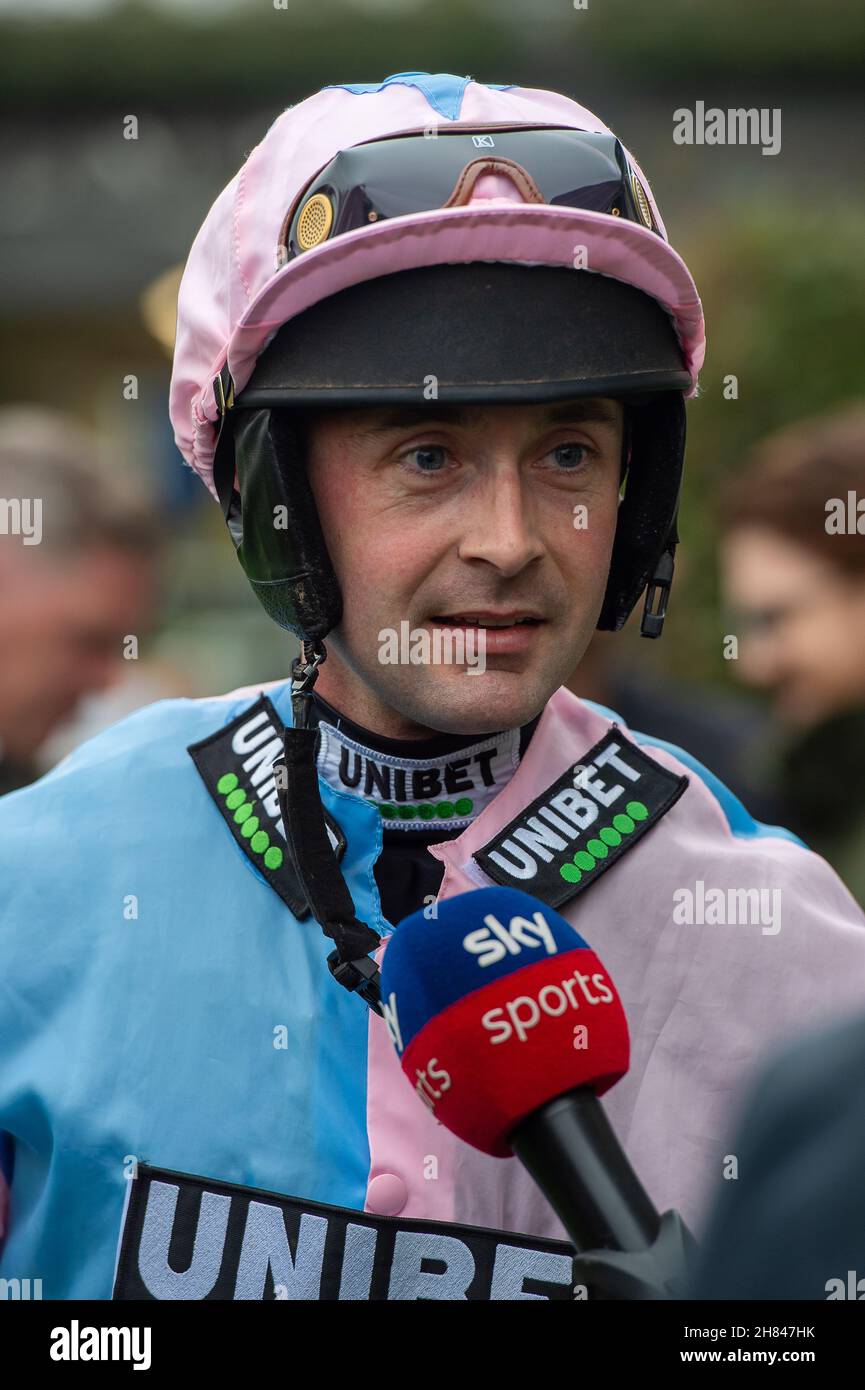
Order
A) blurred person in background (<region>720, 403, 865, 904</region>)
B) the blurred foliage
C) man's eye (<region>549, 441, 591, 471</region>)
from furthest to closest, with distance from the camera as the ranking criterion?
the blurred foliage, blurred person in background (<region>720, 403, 865, 904</region>), man's eye (<region>549, 441, 591, 471</region>)

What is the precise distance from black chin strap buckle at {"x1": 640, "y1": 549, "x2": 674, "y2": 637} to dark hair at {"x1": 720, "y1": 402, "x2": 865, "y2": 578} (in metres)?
1.89

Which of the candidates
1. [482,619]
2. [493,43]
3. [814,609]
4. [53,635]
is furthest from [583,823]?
[493,43]

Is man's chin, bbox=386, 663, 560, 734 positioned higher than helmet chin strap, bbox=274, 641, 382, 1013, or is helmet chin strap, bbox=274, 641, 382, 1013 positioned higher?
man's chin, bbox=386, 663, 560, 734

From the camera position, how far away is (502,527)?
2.13m

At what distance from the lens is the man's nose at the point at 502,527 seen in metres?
2.13

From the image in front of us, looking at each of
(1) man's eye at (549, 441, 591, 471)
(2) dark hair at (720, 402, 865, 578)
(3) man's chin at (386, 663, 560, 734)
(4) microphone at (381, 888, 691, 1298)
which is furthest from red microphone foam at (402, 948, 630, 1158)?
(2) dark hair at (720, 402, 865, 578)

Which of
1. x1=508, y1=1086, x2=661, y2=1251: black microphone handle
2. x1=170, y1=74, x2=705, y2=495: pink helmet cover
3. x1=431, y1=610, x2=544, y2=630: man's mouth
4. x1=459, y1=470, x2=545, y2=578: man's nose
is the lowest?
x1=508, y1=1086, x2=661, y2=1251: black microphone handle

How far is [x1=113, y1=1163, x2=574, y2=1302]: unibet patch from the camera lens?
211 cm

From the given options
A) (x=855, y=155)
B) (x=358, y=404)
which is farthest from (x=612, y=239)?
(x=855, y=155)

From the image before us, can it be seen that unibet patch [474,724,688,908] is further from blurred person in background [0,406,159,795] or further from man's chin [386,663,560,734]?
blurred person in background [0,406,159,795]

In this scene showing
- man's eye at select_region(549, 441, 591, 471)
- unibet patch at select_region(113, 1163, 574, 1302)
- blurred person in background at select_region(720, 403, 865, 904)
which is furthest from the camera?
blurred person in background at select_region(720, 403, 865, 904)

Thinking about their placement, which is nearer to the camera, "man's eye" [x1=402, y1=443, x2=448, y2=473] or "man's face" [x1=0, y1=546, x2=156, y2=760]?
"man's eye" [x1=402, y1=443, x2=448, y2=473]

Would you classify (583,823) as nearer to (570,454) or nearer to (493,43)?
(570,454)

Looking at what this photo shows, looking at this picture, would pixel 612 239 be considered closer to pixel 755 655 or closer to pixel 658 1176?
pixel 658 1176
